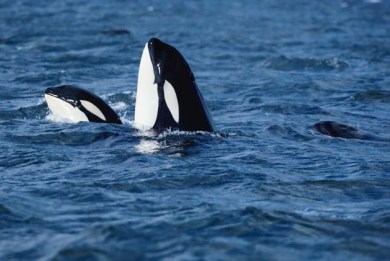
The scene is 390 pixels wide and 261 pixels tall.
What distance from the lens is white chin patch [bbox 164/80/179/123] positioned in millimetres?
11992

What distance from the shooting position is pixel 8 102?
15.4m

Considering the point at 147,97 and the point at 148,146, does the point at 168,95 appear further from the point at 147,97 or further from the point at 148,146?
the point at 148,146

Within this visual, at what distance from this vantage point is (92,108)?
13.0 m

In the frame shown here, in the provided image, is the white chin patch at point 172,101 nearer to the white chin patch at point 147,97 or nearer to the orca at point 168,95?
the orca at point 168,95

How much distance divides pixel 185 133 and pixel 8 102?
485cm

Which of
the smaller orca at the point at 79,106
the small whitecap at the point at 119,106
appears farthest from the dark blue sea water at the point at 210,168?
the smaller orca at the point at 79,106

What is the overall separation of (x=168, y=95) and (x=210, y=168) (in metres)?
2.01

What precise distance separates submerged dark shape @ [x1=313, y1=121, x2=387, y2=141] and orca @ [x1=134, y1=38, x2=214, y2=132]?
2013mm

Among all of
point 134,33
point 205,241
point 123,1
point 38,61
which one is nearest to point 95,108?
point 205,241

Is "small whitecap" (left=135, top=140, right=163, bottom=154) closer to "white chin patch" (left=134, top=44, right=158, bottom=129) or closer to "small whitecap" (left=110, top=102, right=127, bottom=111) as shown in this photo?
"white chin patch" (left=134, top=44, right=158, bottom=129)

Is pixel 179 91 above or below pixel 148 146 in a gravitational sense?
above

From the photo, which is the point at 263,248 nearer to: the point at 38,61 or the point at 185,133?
the point at 185,133

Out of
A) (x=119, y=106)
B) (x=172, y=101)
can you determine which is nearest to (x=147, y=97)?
(x=172, y=101)

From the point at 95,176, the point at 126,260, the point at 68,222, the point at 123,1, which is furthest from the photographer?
the point at 123,1
